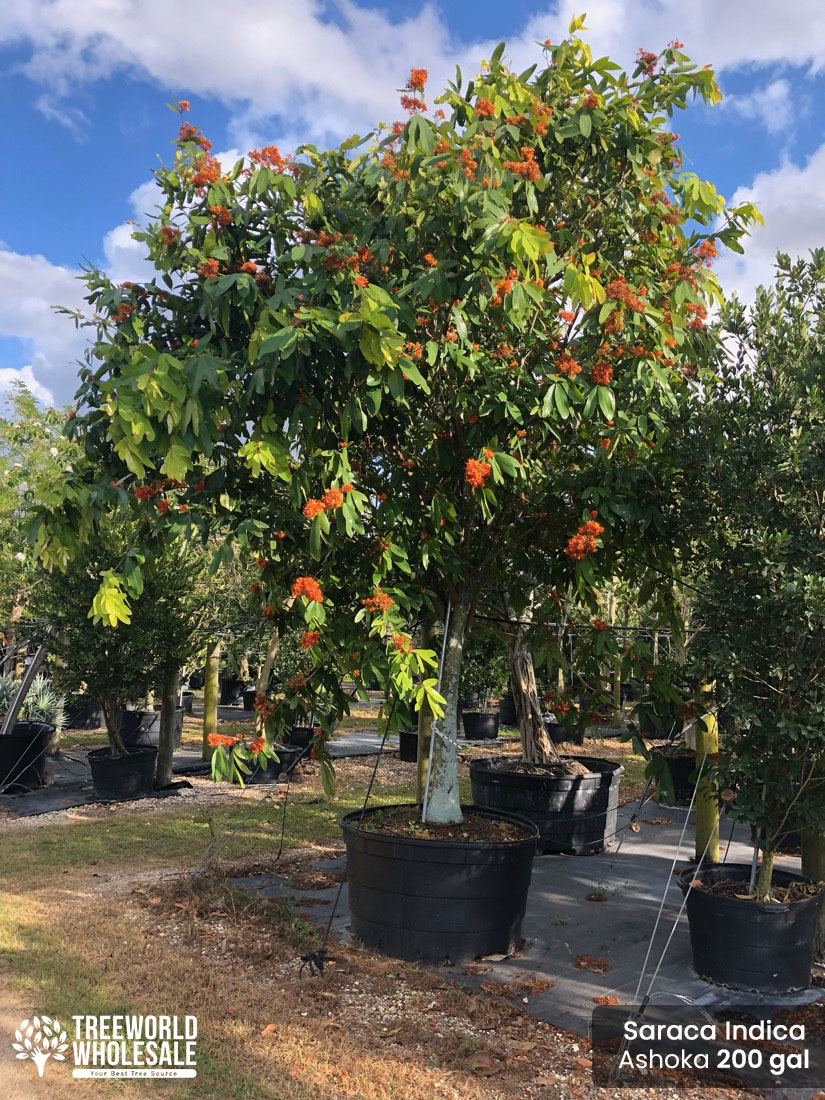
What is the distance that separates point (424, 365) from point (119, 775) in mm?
6675

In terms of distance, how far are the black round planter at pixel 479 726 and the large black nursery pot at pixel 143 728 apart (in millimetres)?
5033

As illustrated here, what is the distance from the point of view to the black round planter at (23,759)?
9648mm

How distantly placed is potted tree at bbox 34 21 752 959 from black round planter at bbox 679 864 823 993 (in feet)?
3.37

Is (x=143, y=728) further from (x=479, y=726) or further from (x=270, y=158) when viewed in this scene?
(x=270, y=158)

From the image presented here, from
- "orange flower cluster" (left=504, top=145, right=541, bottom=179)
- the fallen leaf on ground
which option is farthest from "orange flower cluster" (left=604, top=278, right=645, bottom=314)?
the fallen leaf on ground

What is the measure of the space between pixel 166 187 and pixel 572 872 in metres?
5.52

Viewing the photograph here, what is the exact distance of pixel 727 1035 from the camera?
3.78 meters

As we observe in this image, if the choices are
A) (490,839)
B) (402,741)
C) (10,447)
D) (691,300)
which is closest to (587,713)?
(490,839)

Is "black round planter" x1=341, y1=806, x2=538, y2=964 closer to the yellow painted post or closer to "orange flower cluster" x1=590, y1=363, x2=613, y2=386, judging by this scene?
the yellow painted post

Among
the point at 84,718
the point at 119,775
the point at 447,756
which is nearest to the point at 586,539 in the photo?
the point at 447,756

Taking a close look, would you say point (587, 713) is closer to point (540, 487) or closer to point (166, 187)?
point (540, 487)

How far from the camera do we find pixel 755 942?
4234mm

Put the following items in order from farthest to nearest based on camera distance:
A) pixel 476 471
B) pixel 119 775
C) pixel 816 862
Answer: pixel 119 775
pixel 816 862
pixel 476 471

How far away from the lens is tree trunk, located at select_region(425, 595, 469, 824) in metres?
5.18
